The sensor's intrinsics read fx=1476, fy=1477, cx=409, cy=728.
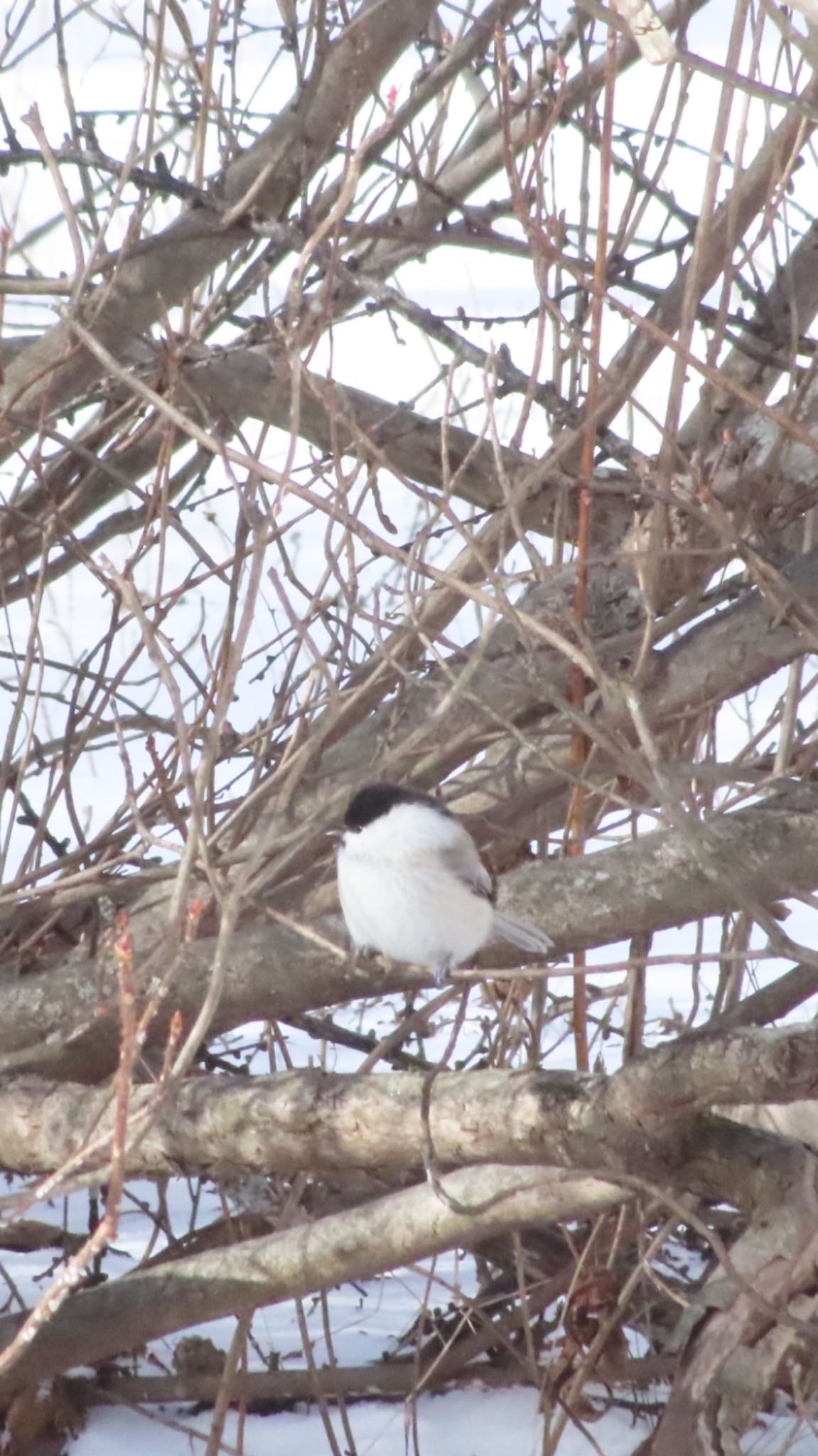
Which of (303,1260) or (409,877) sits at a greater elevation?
(409,877)

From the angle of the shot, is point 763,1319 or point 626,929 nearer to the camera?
point 763,1319

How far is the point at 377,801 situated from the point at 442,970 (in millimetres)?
320

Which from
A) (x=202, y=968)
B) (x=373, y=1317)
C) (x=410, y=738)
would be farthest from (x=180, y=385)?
(x=373, y=1317)

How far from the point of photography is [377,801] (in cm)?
258

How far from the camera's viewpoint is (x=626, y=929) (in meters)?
2.70

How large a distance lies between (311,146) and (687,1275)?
2.78 m

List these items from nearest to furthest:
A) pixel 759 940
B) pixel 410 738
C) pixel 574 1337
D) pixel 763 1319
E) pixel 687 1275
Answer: pixel 763 1319, pixel 410 738, pixel 574 1337, pixel 687 1275, pixel 759 940

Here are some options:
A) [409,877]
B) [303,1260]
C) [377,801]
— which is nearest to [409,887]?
[409,877]

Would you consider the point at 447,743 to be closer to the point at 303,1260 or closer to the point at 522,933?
the point at 522,933

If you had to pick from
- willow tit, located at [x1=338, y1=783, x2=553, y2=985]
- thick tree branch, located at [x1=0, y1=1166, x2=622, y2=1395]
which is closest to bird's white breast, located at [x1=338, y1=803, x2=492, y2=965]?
willow tit, located at [x1=338, y1=783, x2=553, y2=985]

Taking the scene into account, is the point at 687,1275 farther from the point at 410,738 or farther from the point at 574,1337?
the point at 410,738

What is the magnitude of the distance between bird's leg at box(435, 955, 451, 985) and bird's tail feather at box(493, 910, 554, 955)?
11cm

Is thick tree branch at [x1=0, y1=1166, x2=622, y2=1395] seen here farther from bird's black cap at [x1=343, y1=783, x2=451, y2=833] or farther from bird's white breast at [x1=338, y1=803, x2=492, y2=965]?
bird's black cap at [x1=343, y1=783, x2=451, y2=833]

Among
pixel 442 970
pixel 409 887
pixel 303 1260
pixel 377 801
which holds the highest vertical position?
pixel 377 801
